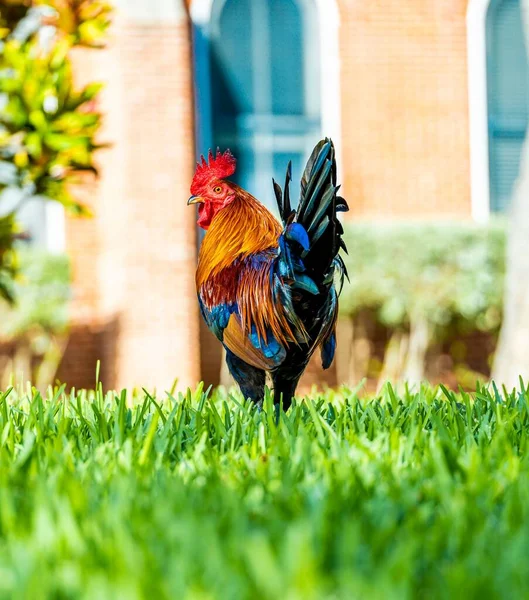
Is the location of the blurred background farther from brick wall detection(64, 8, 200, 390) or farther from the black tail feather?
the black tail feather

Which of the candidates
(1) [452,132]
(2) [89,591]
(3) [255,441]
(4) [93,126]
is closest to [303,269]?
(3) [255,441]

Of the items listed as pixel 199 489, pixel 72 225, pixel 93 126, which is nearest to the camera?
pixel 199 489

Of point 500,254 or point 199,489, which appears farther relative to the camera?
point 500,254

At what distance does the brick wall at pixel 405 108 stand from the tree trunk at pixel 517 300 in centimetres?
255

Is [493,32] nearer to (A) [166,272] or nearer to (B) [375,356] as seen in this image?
(B) [375,356]

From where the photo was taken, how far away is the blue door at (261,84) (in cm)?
913

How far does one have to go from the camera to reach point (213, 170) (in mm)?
3574

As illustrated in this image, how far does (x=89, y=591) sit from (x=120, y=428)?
1.37m

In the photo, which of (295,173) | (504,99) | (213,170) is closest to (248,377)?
(213,170)

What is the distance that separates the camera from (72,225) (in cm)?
903

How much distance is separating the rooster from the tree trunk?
324 centimetres

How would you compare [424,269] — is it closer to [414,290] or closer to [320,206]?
[414,290]

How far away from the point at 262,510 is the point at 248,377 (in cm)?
159

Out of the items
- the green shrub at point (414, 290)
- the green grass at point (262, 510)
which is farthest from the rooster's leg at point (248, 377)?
the green shrub at point (414, 290)
